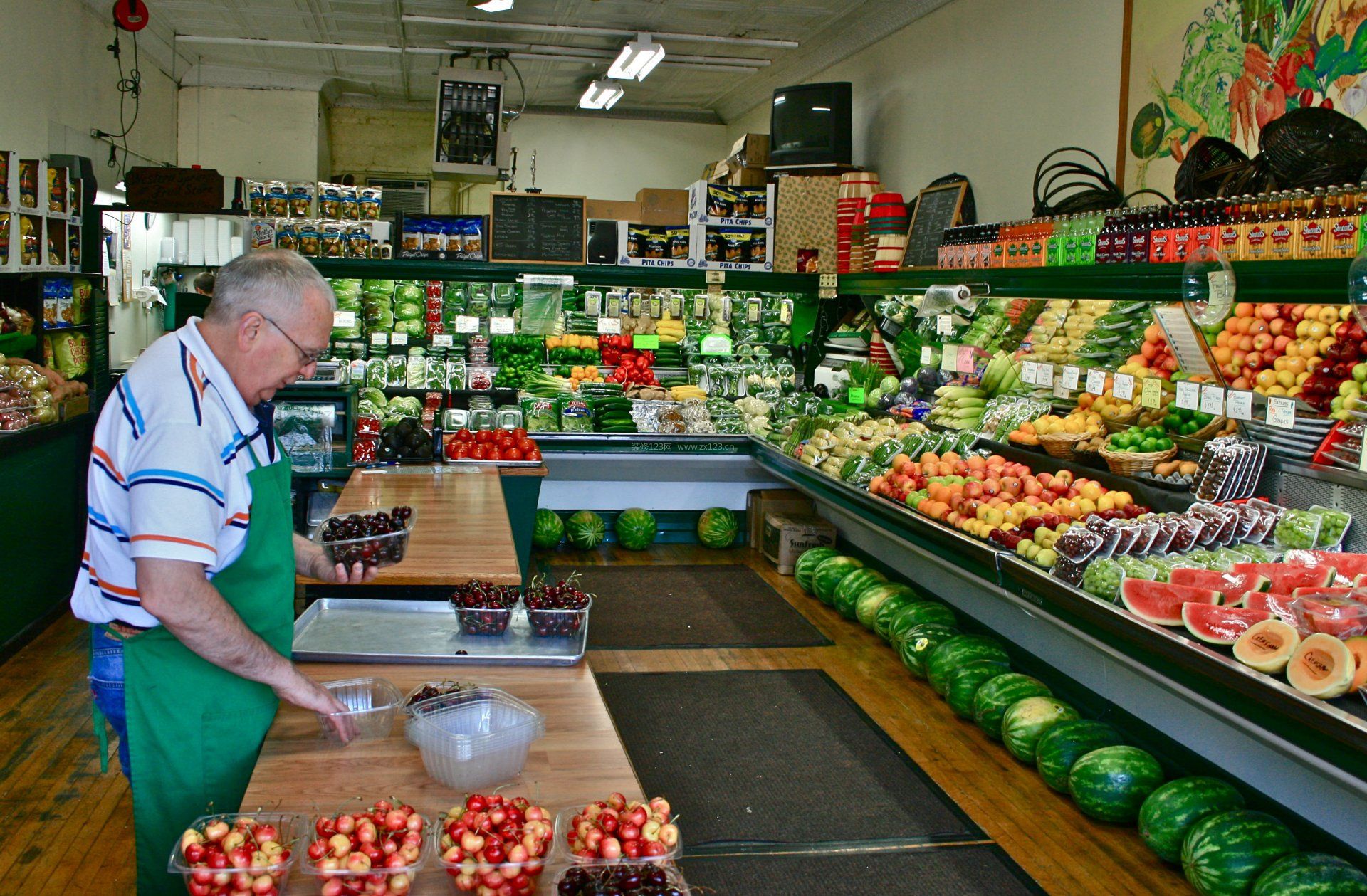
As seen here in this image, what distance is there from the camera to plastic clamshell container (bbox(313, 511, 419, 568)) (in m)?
2.80

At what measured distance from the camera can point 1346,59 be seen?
4.54m

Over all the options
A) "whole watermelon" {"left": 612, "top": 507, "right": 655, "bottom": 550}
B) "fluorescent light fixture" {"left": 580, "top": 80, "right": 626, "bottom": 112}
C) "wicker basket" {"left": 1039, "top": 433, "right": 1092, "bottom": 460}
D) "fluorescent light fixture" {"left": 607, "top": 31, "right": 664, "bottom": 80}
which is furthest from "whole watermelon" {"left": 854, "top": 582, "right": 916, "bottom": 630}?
"fluorescent light fixture" {"left": 580, "top": 80, "right": 626, "bottom": 112}

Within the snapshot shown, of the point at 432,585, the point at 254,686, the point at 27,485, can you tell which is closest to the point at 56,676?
the point at 27,485

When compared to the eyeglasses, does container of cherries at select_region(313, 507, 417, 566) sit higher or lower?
lower

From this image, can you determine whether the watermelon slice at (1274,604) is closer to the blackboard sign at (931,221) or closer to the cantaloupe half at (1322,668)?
the cantaloupe half at (1322,668)

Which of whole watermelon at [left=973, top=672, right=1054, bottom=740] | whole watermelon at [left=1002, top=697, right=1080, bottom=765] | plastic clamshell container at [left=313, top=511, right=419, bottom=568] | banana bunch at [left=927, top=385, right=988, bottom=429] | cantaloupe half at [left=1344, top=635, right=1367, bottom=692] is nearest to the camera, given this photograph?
cantaloupe half at [left=1344, top=635, right=1367, bottom=692]

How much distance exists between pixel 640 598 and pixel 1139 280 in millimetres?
3317

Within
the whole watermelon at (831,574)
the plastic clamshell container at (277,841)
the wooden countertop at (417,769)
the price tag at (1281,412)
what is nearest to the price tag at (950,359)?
the whole watermelon at (831,574)

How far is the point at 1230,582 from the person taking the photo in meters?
3.36

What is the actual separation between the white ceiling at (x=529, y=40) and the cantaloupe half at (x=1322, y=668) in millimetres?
6732

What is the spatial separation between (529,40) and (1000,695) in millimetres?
9544

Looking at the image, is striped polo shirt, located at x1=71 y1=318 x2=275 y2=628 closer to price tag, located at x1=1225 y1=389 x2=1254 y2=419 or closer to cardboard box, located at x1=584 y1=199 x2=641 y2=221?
price tag, located at x1=1225 y1=389 x2=1254 y2=419

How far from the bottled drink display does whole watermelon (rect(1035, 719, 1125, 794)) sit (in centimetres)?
177

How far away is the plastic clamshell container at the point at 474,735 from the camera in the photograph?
206cm
